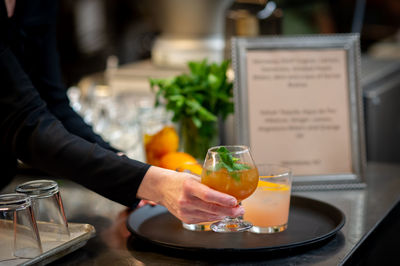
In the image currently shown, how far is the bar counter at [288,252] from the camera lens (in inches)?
48.1

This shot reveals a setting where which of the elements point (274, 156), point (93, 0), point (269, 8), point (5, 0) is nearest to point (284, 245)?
point (274, 156)

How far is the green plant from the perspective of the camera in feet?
5.99

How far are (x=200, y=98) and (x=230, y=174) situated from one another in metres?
0.69

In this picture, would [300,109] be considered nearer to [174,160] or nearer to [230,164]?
[174,160]

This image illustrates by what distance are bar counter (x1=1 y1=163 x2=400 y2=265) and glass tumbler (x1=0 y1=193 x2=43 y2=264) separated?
0.10 metres

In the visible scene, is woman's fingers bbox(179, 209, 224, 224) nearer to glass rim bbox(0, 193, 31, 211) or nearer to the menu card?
glass rim bbox(0, 193, 31, 211)

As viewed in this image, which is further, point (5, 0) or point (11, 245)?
point (5, 0)

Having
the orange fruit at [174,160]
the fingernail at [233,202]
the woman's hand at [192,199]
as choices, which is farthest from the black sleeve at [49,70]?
the fingernail at [233,202]

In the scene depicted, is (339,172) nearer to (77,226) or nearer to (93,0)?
(77,226)

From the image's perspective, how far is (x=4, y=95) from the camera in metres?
1.29

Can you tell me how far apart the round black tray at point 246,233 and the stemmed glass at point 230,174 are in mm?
49

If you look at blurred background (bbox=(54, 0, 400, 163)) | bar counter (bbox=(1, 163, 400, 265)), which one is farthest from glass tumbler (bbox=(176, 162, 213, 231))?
blurred background (bbox=(54, 0, 400, 163))

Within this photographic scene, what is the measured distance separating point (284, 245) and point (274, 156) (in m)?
0.59

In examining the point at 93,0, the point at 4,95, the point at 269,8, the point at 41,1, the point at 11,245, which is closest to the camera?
the point at 11,245
